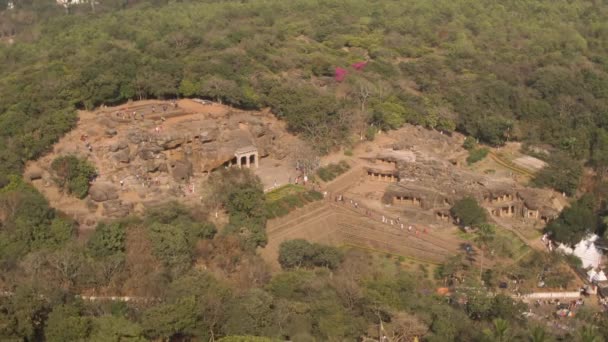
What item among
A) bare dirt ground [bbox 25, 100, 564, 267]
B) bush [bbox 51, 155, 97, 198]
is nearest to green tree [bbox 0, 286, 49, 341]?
bare dirt ground [bbox 25, 100, 564, 267]

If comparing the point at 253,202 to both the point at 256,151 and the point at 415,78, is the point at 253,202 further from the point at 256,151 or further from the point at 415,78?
the point at 415,78

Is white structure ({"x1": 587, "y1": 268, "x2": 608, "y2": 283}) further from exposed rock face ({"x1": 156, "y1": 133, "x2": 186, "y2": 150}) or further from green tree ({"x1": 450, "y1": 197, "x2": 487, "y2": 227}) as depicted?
exposed rock face ({"x1": 156, "y1": 133, "x2": 186, "y2": 150})

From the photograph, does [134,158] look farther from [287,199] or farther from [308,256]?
[308,256]

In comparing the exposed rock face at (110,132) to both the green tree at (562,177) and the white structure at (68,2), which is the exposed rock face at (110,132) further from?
the white structure at (68,2)

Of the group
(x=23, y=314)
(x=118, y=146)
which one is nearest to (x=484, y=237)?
(x=118, y=146)

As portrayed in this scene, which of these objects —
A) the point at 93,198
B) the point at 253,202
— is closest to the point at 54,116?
the point at 93,198
